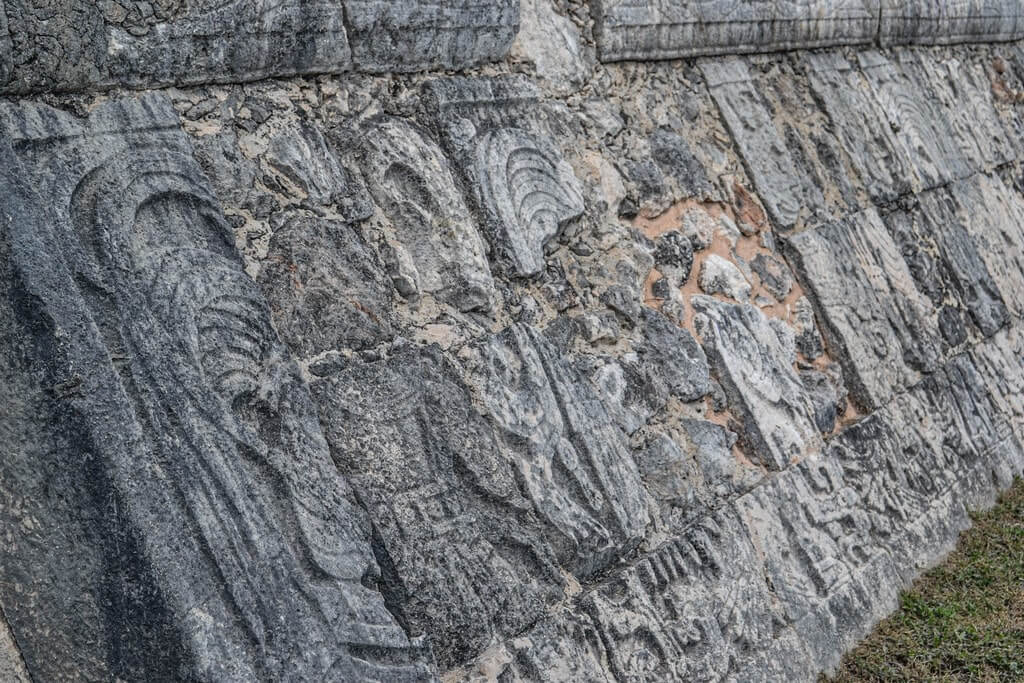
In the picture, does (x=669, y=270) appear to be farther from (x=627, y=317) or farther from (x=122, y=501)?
(x=122, y=501)

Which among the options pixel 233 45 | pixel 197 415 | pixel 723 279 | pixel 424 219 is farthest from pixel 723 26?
pixel 197 415

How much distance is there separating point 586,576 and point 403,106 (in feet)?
3.94

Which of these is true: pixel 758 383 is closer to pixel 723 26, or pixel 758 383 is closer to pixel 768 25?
pixel 723 26

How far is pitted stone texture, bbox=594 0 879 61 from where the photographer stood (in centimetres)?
357

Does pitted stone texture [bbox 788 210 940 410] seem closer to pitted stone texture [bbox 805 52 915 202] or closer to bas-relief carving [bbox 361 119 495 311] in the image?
pitted stone texture [bbox 805 52 915 202]

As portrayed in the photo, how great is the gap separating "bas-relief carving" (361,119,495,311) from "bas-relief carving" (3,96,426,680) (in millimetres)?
480

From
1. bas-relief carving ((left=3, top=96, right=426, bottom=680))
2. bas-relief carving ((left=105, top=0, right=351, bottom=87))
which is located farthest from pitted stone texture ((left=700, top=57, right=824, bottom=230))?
bas-relief carving ((left=3, top=96, right=426, bottom=680))

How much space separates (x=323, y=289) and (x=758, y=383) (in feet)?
4.70

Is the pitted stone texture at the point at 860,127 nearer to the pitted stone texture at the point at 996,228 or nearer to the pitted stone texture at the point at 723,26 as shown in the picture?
the pitted stone texture at the point at 723,26

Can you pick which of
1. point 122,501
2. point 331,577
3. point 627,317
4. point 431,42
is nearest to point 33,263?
point 122,501

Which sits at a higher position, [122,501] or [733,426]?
[122,501]

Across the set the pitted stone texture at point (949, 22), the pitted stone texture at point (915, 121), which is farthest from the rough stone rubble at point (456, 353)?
the pitted stone texture at point (949, 22)

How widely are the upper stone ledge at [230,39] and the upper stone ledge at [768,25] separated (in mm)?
564

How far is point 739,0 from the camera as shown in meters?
4.01
